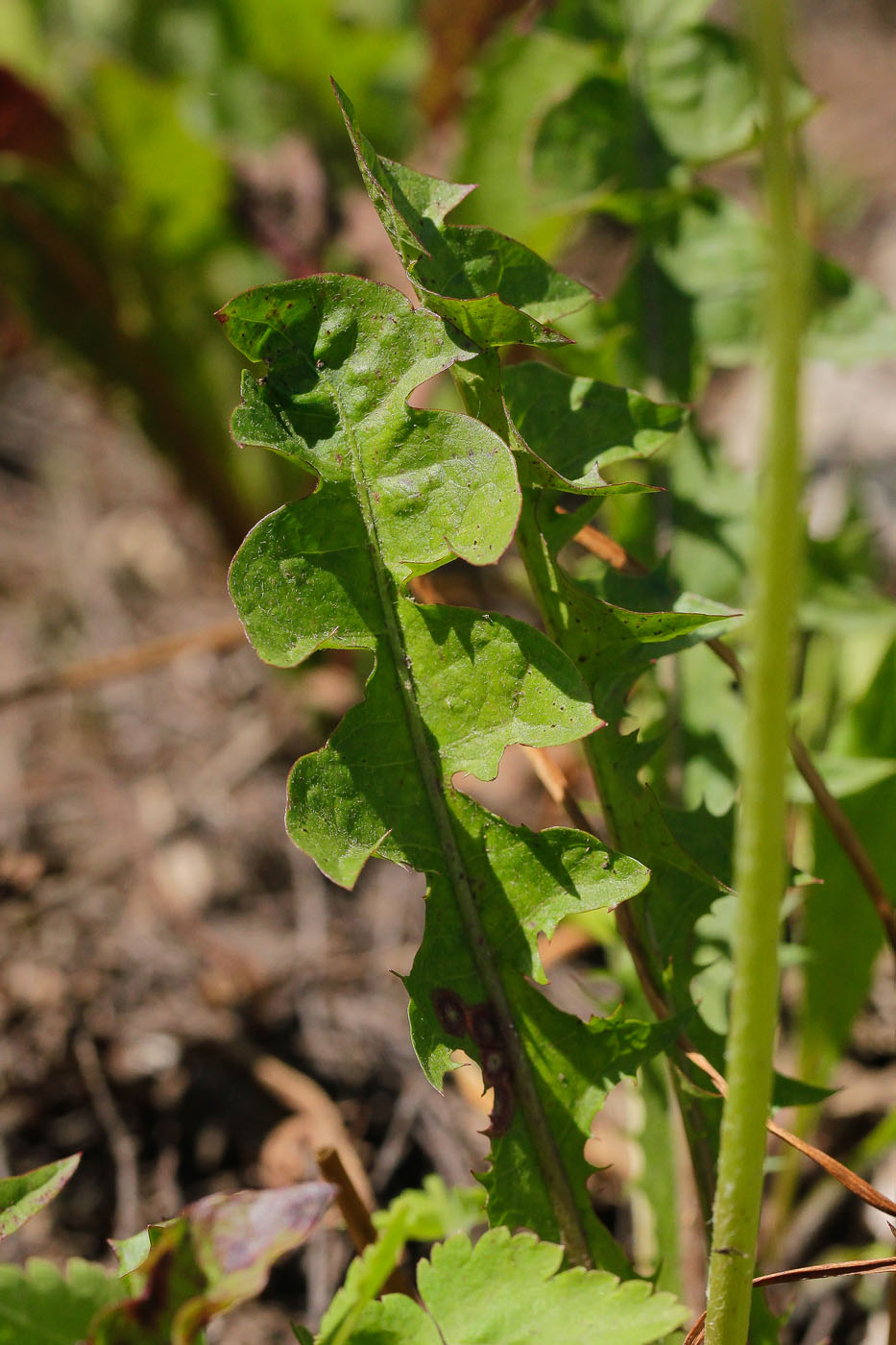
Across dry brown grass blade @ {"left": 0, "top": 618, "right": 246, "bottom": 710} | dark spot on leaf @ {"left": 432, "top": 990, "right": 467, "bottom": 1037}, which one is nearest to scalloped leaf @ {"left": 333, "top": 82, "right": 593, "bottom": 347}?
dark spot on leaf @ {"left": 432, "top": 990, "right": 467, "bottom": 1037}

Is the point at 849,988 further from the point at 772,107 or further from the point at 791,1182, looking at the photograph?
the point at 772,107

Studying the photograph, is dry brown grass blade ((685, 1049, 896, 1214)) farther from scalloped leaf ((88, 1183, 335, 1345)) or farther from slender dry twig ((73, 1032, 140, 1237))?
slender dry twig ((73, 1032, 140, 1237))

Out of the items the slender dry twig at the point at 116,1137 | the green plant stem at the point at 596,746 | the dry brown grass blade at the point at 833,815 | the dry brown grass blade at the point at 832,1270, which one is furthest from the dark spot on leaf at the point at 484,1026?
the slender dry twig at the point at 116,1137

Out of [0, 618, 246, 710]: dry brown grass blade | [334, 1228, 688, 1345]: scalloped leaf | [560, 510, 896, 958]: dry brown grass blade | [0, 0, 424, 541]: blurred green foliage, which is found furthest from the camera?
[0, 0, 424, 541]: blurred green foliage

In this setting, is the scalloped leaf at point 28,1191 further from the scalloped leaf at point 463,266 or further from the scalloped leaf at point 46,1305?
the scalloped leaf at point 463,266

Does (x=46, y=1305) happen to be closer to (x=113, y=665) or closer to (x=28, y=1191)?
(x=28, y=1191)
